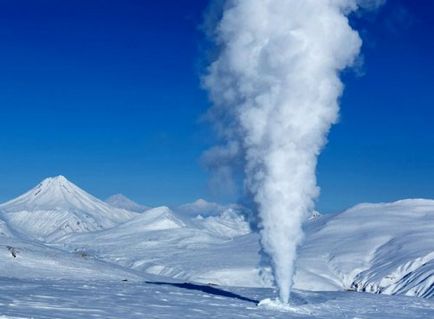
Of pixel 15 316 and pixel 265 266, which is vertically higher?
Result: pixel 265 266

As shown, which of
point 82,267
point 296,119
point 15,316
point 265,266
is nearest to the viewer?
point 15,316

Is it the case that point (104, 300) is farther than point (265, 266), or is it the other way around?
point (265, 266)

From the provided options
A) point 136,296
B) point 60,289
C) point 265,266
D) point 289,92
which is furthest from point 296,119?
point 60,289

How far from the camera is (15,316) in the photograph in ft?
117

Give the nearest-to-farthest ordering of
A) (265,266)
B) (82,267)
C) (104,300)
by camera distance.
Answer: (104,300) → (265,266) → (82,267)

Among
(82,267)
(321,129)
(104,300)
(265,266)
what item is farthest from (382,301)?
(82,267)

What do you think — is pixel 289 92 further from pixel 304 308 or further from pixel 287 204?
pixel 304 308

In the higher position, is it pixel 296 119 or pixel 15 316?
pixel 296 119

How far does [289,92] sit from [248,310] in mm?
16577

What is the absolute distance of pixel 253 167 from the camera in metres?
55.0

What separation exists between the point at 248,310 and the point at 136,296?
1022 cm

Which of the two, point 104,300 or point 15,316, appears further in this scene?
point 104,300

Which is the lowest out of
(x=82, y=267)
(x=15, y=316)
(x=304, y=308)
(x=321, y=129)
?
(x=15, y=316)

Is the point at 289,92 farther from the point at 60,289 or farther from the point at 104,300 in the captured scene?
the point at 60,289
